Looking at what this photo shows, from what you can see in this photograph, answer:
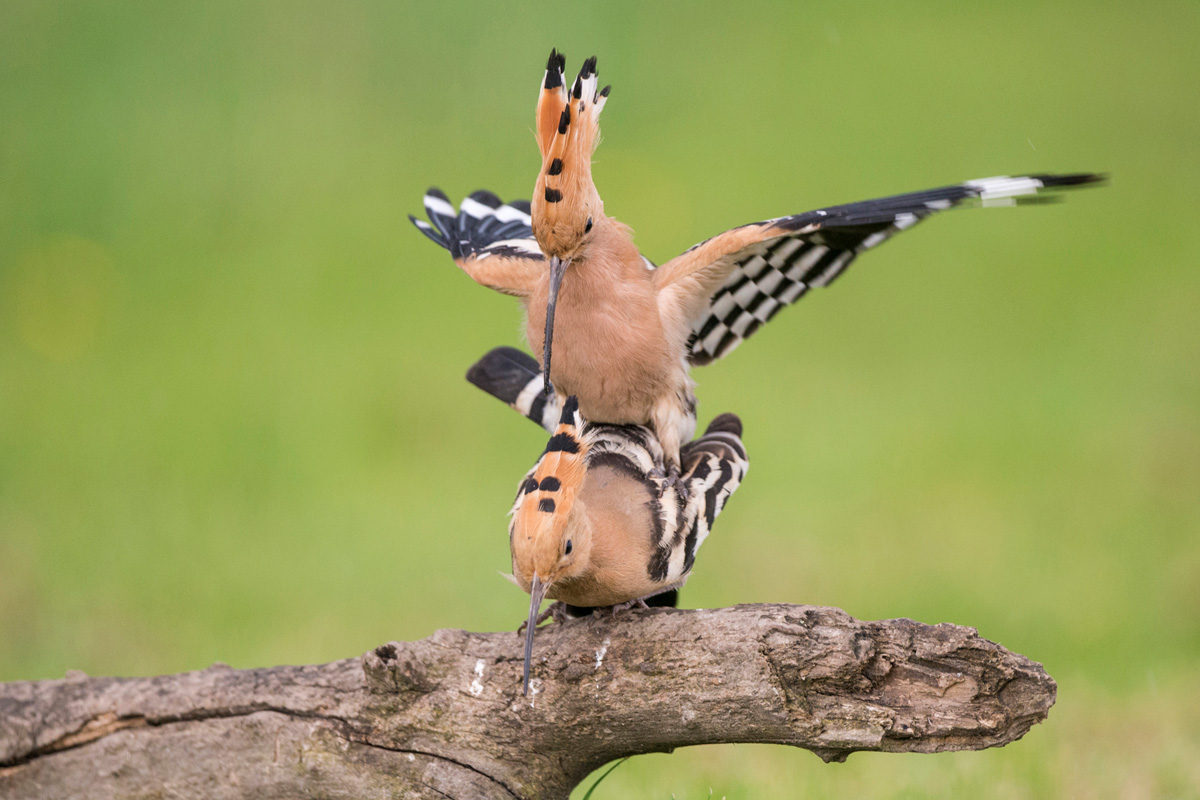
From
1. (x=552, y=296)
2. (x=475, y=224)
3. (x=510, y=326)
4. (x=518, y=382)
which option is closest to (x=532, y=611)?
(x=552, y=296)

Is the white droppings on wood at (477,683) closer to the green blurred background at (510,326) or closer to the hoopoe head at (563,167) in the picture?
the hoopoe head at (563,167)

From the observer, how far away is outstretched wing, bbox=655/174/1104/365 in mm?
2818

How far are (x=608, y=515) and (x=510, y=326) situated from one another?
5.69m

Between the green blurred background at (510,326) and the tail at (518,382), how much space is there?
2.03 meters

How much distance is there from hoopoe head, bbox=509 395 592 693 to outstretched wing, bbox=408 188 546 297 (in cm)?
91

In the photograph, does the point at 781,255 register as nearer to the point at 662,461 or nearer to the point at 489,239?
the point at 662,461

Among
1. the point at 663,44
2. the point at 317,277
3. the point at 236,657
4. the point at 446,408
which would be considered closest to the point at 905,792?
the point at 236,657

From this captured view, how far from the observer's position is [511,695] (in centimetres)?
270

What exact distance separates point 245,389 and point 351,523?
1.26 meters

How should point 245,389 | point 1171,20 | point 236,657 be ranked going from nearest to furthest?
point 236,657
point 245,389
point 1171,20

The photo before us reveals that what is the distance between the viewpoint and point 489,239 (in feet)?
13.4

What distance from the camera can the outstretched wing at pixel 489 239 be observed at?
11.9 feet

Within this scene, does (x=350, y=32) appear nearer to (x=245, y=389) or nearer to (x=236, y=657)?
(x=245, y=389)

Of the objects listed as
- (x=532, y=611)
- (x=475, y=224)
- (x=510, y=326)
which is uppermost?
(x=510, y=326)
